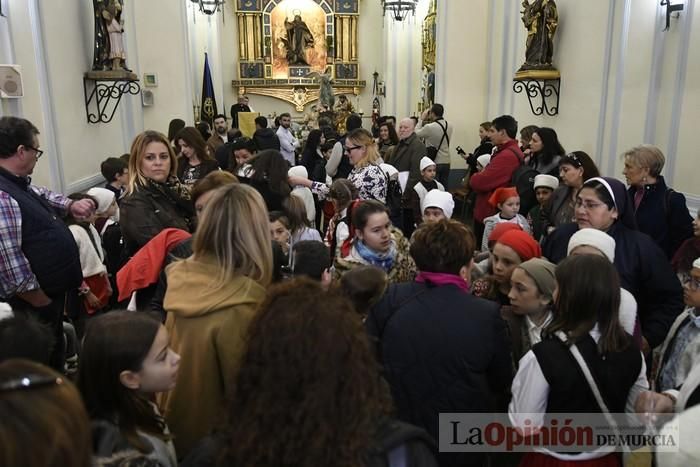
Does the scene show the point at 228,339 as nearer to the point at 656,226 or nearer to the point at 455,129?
the point at 656,226

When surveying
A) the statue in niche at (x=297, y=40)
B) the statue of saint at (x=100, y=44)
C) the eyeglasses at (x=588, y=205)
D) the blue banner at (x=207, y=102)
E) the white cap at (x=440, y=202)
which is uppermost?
the statue in niche at (x=297, y=40)

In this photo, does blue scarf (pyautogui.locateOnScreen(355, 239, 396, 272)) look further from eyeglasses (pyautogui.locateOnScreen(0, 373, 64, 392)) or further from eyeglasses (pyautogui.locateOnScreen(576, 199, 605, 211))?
eyeglasses (pyautogui.locateOnScreen(0, 373, 64, 392))

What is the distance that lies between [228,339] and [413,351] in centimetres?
64

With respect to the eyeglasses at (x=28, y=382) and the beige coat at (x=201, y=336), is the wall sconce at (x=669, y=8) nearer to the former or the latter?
the beige coat at (x=201, y=336)

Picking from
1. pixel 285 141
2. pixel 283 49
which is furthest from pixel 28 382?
pixel 283 49

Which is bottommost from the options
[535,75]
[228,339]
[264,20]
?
[228,339]

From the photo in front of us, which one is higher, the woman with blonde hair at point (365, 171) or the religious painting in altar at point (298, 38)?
the religious painting in altar at point (298, 38)

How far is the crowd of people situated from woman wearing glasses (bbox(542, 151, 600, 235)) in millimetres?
14

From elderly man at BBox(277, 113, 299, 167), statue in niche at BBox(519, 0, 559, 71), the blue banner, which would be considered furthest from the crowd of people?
the blue banner

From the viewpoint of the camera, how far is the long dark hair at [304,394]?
101 cm

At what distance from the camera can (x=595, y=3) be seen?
5.60 m

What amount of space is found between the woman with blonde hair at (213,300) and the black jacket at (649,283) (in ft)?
5.95

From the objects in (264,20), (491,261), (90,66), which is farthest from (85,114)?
(264,20)

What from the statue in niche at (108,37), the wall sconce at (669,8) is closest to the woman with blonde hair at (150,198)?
the statue in niche at (108,37)
